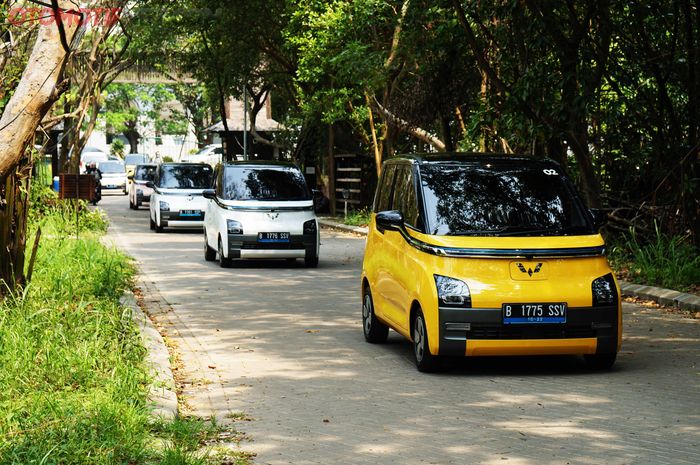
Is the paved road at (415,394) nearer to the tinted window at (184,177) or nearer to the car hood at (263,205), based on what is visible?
the car hood at (263,205)

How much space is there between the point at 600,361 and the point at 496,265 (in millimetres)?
1256

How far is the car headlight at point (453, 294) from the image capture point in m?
9.55

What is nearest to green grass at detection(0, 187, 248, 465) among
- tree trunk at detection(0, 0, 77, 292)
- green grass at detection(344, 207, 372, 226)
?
tree trunk at detection(0, 0, 77, 292)

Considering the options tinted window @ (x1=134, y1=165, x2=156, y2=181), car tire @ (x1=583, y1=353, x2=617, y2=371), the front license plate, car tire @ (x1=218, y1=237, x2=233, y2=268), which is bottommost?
car tire @ (x1=583, y1=353, x2=617, y2=371)

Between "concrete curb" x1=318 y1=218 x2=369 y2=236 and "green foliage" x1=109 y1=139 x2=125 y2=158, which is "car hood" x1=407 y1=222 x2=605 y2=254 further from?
"green foliage" x1=109 y1=139 x2=125 y2=158

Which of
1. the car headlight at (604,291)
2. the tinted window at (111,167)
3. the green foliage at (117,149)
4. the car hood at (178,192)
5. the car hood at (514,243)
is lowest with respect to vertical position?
the car headlight at (604,291)

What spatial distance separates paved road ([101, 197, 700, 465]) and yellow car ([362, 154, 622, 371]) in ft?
1.15

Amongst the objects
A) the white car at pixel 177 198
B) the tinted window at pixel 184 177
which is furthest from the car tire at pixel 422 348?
the tinted window at pixel 184 177

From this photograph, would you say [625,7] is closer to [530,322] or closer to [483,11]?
[483,11]

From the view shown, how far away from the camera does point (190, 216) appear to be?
31.1 meters

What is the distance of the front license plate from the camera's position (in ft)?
31.3

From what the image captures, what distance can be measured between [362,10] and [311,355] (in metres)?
16.4

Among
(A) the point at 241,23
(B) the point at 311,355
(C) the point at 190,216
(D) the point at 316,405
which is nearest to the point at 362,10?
(C) the point at 190,216

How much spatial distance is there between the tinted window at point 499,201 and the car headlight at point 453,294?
1.99 ft
